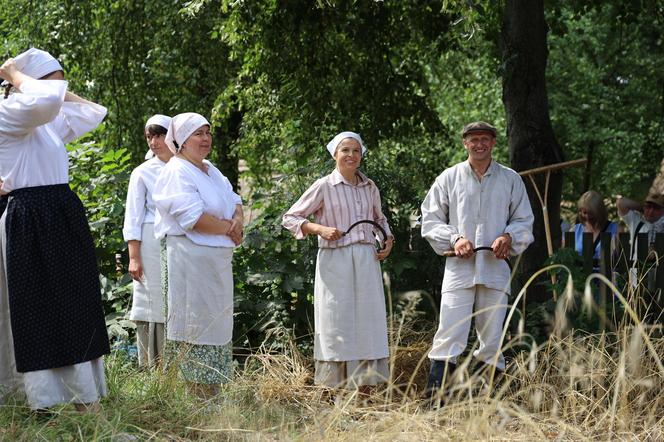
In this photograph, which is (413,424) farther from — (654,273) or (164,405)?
(654,273)

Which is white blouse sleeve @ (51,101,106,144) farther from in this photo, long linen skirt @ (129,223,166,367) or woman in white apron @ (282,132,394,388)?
long linen skirt @ (129,223,166,367)

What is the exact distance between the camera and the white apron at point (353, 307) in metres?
6.81

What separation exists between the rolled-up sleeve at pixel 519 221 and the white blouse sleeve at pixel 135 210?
253cm

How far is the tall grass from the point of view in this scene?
4293mm

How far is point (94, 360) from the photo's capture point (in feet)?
17.4

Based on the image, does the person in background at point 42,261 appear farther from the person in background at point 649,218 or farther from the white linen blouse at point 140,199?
the person in background at point 649,218

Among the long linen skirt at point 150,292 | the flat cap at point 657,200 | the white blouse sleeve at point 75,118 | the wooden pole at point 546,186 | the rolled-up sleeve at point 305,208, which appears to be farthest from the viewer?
the flat cap at point 657,200

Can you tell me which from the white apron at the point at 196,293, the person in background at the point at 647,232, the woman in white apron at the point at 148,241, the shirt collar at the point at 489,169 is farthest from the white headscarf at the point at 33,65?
the person in background at the point at 647,232

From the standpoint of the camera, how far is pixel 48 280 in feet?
16.6

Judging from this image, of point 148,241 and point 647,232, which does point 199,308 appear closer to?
point 148,241

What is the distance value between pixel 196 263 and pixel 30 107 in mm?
1509

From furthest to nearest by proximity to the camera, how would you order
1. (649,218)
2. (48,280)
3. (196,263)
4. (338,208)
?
(649,218) → (338,208) → (196,263) → (48,280)

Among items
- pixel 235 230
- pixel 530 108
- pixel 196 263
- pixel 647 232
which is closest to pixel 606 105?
pixel 530 108

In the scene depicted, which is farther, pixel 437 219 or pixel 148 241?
pixel 148 241
